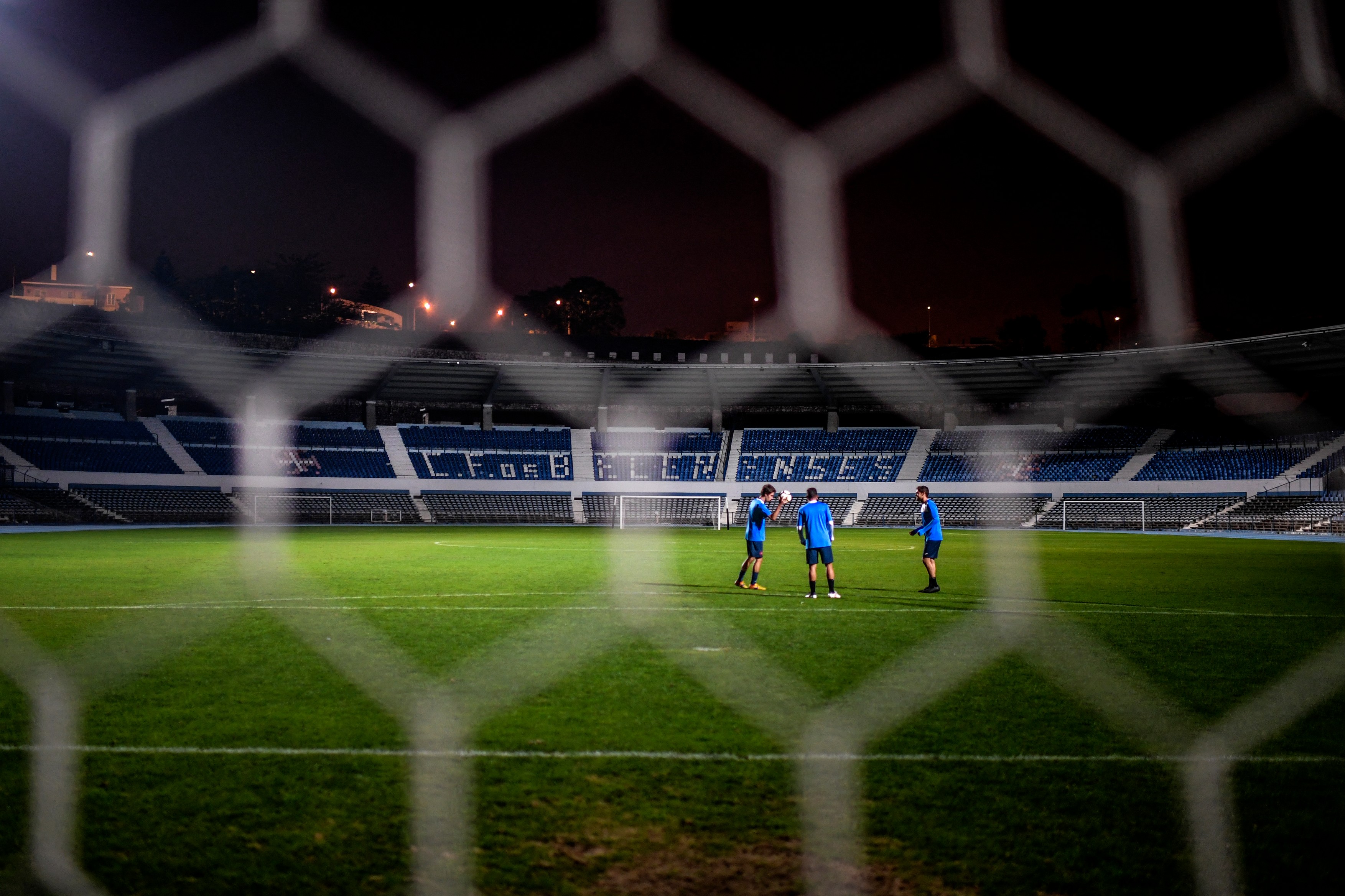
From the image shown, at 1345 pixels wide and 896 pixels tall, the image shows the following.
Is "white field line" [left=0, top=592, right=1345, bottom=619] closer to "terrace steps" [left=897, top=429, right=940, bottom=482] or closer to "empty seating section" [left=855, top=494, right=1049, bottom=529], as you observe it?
"empty seating section" [left=855, top=494, right=1049, bottom=529]

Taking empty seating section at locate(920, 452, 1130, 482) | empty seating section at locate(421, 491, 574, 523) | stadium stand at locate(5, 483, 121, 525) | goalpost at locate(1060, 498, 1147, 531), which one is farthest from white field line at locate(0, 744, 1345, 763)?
empty seating section at locate(920, 452, 1130, 482)

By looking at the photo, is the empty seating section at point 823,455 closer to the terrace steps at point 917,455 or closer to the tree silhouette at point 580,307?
the terrace steps at point 917,455

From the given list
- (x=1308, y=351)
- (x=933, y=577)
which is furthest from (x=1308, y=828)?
(x=1308, y=351)

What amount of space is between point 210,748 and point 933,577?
11.0 meters

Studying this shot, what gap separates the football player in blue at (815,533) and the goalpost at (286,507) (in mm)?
37586

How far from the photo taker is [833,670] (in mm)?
7348

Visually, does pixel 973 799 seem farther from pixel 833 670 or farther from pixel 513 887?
pixel 833 670

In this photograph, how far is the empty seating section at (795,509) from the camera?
47.4m

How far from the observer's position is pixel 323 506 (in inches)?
1817

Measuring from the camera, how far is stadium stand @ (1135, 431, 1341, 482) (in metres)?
41.8

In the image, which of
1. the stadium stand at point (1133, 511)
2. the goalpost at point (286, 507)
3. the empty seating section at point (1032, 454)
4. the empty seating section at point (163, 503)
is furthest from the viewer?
the empty seating section at point (1032, 454)

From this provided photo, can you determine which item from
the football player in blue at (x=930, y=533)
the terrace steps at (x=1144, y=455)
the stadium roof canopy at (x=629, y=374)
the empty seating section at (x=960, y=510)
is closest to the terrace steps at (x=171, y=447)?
the stadium roof canopy at (x=629, y=374)

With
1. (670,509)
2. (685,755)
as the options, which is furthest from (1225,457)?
(685,755)

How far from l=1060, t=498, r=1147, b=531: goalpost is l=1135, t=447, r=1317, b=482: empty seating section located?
2.64 m
